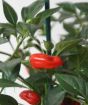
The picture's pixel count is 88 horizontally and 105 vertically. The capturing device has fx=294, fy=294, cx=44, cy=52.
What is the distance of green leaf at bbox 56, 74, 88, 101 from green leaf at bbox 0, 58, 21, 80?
69mm

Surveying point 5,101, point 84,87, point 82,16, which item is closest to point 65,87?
point 84,87

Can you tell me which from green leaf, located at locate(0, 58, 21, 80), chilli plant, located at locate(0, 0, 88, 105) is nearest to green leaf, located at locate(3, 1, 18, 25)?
chilli plant, located at locate(0, 0, 88, 105)

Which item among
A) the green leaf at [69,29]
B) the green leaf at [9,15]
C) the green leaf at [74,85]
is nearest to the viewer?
the green leaf at [74,85]

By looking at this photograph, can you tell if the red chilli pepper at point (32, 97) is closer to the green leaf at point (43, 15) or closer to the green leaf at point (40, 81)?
the green leaf at point (40, 81)

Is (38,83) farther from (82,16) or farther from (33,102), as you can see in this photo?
(82,16)

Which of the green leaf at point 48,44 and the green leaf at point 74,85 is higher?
the green leaf at point 48,44

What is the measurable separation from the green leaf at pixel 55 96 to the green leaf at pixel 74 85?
0.03 meters

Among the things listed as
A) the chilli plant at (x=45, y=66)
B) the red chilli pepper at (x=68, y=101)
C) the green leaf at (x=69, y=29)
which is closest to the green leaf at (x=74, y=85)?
the chilli plant at (x=45, y=66)

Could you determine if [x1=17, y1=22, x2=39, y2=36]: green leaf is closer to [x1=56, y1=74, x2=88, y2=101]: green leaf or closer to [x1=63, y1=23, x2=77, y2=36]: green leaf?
[x1=56, y1=74, x2=88, y2=101]: green leaf

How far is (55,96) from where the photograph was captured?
464 mm

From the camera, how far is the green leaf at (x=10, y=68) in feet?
1.47

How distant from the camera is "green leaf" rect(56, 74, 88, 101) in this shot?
17.1 inches

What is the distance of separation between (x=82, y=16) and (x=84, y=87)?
0.34m

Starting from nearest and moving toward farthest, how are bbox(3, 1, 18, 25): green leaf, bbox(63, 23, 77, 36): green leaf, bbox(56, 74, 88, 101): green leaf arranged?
bbox(56, 74, 88, 101): green leaf
bbox(3, 1, 18, 25): green leaf
bbox(63, 23, 77, 36): green leaf
